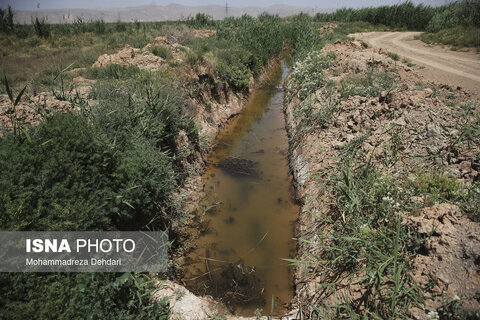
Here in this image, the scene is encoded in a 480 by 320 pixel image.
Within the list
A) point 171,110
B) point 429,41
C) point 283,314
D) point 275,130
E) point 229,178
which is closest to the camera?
point 283,314

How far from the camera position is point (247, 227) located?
16.4 feet

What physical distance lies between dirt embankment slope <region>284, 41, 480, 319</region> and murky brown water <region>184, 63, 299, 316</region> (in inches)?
14.6

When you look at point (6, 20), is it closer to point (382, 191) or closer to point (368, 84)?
point (368, 84)

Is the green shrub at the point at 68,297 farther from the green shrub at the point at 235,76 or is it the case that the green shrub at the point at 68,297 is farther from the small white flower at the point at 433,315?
the green shrub at the point at 235,76

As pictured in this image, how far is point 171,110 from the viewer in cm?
555

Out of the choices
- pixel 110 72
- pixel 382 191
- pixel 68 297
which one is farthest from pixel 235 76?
Result: pixel 68 297

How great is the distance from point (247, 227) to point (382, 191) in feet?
8.13

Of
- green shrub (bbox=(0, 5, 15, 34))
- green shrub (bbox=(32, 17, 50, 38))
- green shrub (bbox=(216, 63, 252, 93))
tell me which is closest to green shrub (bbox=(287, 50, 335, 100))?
green shrub (bbox=(216, 63, 252, 93))

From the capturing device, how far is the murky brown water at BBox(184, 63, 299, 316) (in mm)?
3893

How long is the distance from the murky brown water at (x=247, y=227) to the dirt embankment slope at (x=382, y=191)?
0.37 meters

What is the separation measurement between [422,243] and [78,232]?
151 inches

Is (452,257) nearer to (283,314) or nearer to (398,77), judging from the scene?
(283,314)

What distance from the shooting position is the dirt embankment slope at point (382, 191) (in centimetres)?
266

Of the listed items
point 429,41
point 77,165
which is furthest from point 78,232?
point 429,41
